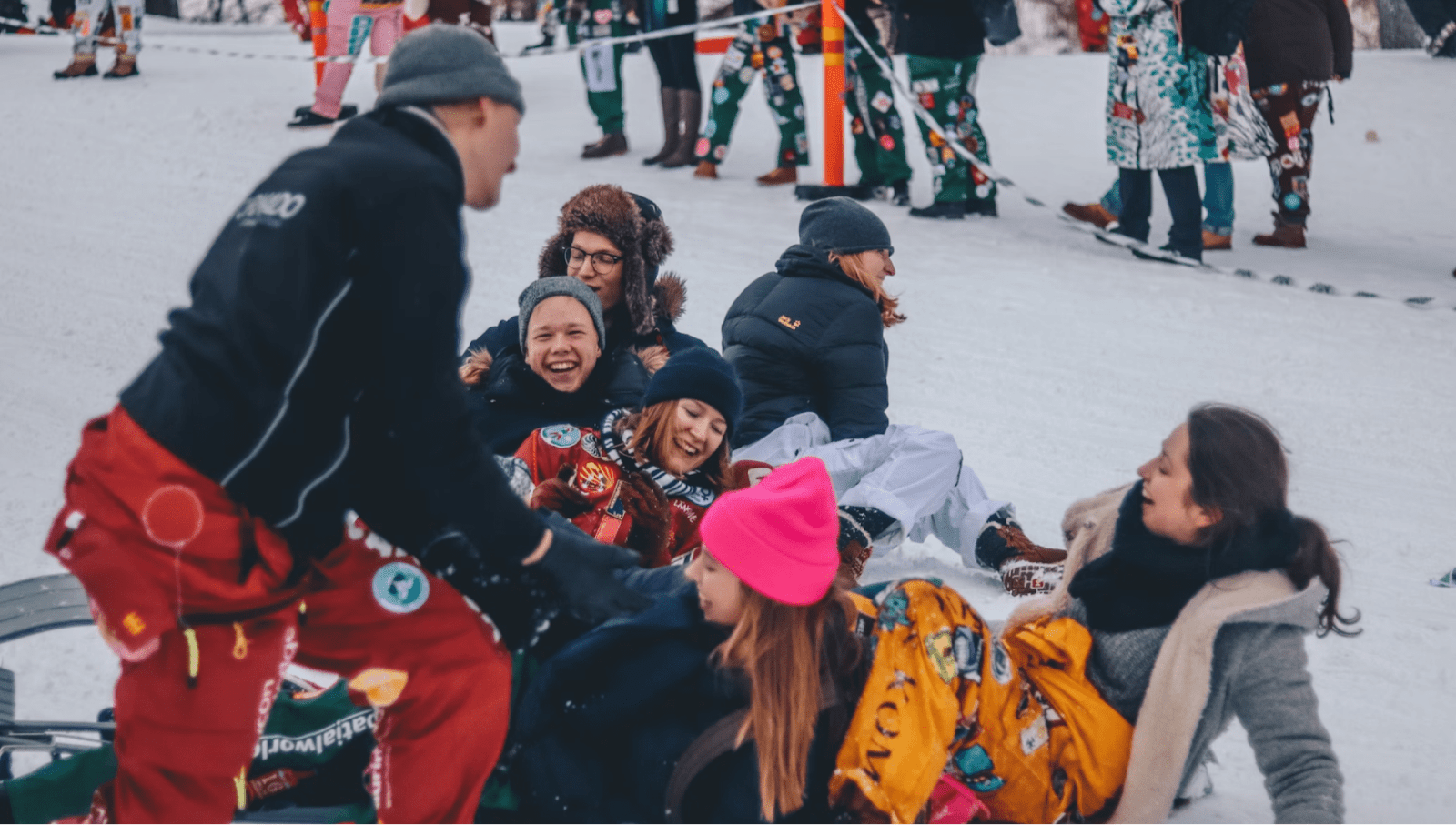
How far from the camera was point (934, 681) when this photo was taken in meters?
2.44

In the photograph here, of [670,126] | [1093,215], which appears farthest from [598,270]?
[670,126]

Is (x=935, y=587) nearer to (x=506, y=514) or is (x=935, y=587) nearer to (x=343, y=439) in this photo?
→ (x=506, y=514)

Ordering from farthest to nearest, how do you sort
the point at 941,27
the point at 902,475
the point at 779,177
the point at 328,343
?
the point at 779,177 < the point at 941,27 < the point at 902,475 < the point at 328,343

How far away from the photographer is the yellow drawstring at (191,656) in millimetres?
2064

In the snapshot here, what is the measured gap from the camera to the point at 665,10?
8445 millimetres

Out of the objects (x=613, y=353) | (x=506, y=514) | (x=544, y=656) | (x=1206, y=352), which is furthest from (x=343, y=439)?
(x=1206, y=352)

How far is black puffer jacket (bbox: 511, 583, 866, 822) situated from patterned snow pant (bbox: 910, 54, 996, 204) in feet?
16.7

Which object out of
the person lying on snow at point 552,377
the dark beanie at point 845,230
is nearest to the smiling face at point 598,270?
the person lying on snow at point 552,377

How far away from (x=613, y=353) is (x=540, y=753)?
57.2 inches

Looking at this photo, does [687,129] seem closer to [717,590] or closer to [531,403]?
[531,403]

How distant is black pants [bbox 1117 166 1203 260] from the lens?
6559mm

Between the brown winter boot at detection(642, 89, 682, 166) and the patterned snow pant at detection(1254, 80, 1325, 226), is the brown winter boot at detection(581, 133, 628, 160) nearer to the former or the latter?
the brown winter boot at detection(642, 89, 682, 166)

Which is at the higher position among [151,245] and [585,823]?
[151,245]

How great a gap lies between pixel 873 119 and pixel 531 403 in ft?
14.5
